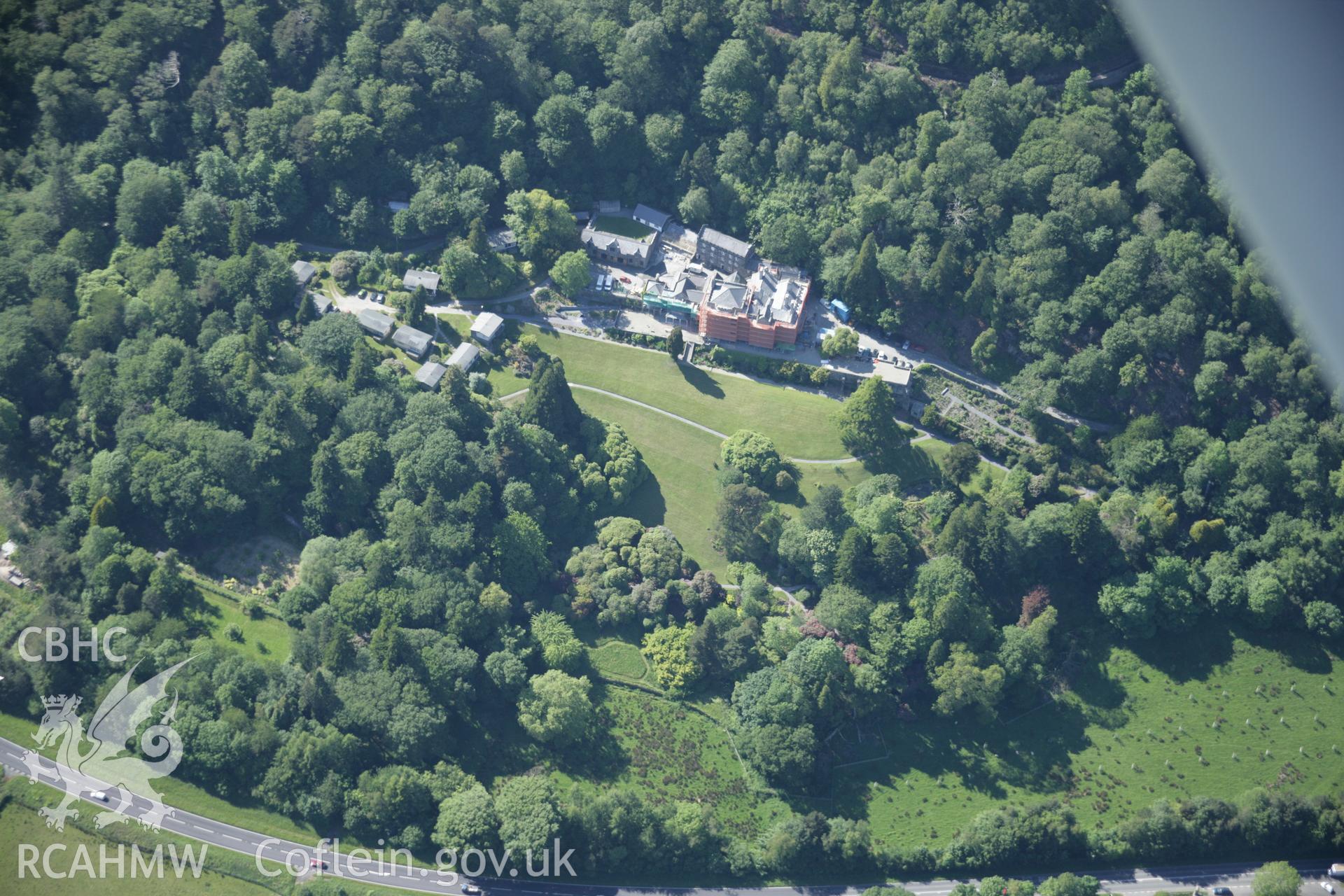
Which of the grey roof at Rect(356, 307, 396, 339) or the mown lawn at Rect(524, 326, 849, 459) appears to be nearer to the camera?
the mown lawn at Rect(524, 326, 849, 459)

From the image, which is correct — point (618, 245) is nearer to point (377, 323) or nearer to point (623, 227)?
point (623, 227)

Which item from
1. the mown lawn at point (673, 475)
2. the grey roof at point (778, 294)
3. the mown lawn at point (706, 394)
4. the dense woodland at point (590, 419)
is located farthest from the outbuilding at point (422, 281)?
the grey roof at point (778, 294)

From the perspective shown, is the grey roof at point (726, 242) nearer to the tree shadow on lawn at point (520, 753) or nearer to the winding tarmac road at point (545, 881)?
the tree shadow on lawn at point (520, 753)

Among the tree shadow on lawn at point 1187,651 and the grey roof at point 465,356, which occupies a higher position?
the tree shadow on lawn at point 1187,651

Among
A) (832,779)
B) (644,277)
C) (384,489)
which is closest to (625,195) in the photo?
(644,277)

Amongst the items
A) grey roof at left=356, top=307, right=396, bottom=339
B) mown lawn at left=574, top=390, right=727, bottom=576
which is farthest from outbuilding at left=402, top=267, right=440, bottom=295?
mown lawn at left=574, top=390, right=727, bottom=576

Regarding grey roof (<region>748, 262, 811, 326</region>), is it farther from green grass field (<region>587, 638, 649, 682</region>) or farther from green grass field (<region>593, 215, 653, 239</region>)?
green grass field (<region>587, 638, 649, 682</region>)

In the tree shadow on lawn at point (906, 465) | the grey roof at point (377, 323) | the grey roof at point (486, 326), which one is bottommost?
the grey roof at point (377, 323)
